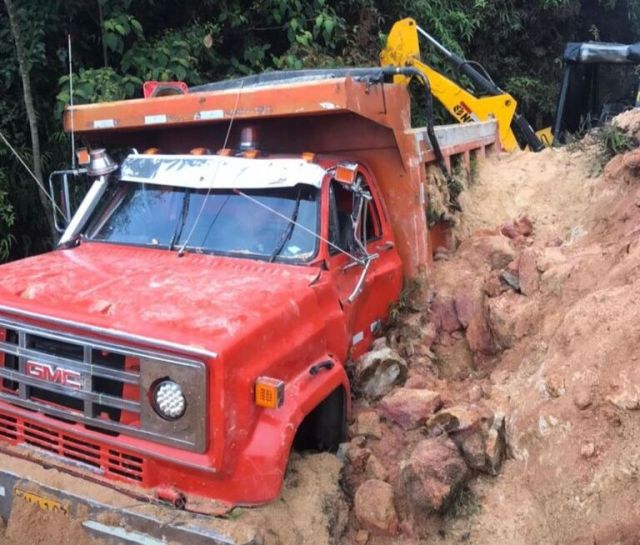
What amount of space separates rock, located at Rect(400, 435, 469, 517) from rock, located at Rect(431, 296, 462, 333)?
60.5 inches

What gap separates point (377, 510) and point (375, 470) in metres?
0.27

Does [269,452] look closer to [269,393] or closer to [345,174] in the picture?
[269,393]

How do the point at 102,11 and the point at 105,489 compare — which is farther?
the point at 102,11

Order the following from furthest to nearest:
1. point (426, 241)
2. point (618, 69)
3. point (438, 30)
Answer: point (618, 69)
point (438, 30)
point (426, 241)

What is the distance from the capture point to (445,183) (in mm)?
5488

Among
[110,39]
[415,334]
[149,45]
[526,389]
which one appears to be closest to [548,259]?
[415,334]

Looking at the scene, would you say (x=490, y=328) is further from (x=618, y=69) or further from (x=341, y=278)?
(x=618, y=69)

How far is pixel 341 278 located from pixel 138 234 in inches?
54.5

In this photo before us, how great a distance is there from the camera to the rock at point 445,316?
15.7ft

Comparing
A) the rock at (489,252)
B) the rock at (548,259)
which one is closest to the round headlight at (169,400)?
the rock at (548,259)

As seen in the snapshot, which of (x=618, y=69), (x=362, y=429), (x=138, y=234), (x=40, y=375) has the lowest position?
(x=362, y=429)

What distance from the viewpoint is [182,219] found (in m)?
4.36

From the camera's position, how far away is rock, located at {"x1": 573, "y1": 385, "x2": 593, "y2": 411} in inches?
129

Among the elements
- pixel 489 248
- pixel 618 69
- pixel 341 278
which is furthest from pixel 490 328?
pixel 618 69
